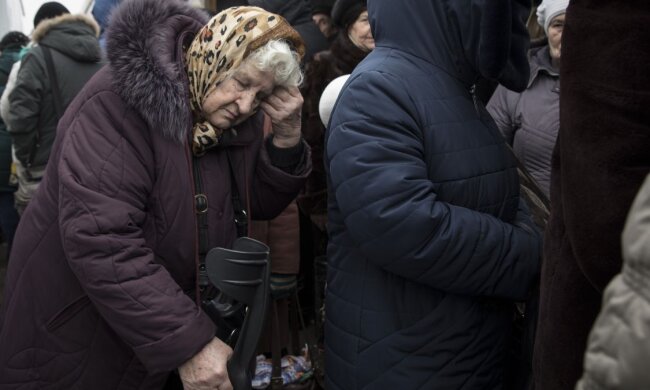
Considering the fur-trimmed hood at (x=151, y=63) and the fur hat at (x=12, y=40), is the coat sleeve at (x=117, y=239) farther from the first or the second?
the fur hat at (x=12, y=40)

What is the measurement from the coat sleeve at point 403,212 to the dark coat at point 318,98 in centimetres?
166

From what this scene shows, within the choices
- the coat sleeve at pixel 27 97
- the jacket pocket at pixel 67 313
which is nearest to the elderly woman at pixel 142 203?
the jacket pocket at pixel 67 313

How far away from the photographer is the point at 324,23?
381cm

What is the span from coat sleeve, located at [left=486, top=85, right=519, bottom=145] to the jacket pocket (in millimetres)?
1797

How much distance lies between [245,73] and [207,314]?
0.66m

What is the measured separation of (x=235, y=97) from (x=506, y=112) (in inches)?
55.4

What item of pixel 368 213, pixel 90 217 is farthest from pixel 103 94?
pixel 368 213

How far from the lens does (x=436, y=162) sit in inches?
58.4

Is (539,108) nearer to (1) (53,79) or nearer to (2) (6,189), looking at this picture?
(1) (53,79)

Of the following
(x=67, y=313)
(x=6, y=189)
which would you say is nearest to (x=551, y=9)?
(x=67, y=313)

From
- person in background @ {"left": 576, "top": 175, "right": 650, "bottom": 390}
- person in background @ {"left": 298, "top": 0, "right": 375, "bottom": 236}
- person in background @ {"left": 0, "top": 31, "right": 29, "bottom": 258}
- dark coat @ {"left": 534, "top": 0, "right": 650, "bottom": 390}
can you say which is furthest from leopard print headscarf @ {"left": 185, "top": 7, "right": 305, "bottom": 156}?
person in background @ {"left": 0, "top": 31, "right": 29, "bottom": 258}

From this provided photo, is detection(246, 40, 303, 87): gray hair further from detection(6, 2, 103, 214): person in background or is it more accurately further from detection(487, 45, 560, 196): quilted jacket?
detection(6, 2, 103, 214): person in background

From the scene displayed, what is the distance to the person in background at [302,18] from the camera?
3.78 metres

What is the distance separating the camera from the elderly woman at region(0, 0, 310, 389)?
1.52 m
